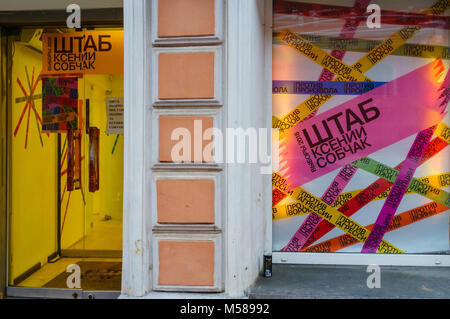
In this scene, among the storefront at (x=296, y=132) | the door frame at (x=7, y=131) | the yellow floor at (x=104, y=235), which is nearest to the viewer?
the door frame at (x=7, y=131)

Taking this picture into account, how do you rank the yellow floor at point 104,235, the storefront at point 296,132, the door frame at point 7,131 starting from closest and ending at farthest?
the door frame at point 7,131 → the storefront at point 296,132 → the yellow floor at point 104,235

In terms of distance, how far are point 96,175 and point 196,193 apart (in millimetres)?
1465

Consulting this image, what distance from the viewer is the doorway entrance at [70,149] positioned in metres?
4.16

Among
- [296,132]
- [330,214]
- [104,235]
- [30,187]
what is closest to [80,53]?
[30,187]

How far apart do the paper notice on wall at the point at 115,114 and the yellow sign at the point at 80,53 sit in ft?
0.98

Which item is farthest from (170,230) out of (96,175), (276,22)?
(276,22)

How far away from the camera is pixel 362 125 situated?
162 inches

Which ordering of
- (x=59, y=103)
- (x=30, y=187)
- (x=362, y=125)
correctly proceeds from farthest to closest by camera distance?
(x=30, y=187) → (x=59, y=103) → (x=362, y=125)

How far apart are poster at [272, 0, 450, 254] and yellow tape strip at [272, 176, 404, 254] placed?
0.4 inches

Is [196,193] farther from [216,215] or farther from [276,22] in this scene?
[276,22]

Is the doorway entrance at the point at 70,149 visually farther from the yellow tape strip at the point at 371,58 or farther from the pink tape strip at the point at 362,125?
the pink tape strip at the point at 362,125

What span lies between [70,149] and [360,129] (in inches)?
125

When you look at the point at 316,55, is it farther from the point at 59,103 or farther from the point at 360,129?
the point at 59,103

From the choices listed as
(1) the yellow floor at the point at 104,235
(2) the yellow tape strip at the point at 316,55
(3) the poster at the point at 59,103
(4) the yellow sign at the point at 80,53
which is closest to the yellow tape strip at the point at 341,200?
(2) the yellow tape strip at the point at 316,55
